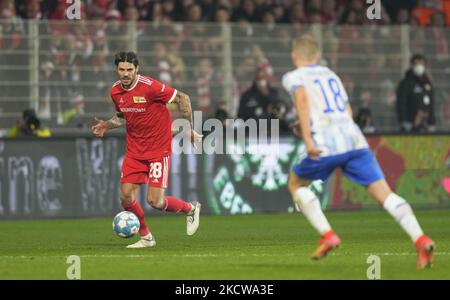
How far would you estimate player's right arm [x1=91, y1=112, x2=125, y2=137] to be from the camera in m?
14.7

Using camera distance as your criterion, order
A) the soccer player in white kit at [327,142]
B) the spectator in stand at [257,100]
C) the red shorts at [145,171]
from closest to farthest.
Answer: the soccer player in white kit at [327,142], the red shorts at [145,171], the spectator in stand at [257,100]

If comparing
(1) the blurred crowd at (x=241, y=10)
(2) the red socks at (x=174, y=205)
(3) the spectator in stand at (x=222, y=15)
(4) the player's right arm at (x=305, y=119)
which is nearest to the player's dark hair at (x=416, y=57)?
(1) the blurred crowd at (x=241, y=10)

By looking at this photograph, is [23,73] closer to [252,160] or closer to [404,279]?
[252,160]

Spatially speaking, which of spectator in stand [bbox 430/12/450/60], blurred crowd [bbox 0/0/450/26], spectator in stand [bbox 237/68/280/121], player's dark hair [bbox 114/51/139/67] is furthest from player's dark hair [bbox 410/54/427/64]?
player's dark hair [bbox 114/51/139/67]

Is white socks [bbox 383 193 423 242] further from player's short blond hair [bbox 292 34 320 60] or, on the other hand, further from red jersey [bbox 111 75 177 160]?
red jersey [bbox 111 75 177 160]

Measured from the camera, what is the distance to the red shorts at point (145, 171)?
48.3 feet

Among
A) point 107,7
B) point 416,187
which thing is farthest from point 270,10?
point 416,187

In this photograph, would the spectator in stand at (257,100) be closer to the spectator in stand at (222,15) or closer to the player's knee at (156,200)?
the spectator in stand at (222,15)

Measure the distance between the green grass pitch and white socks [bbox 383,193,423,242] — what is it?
356mm

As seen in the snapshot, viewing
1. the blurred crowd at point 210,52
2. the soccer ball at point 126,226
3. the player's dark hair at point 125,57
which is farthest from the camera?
the blurred crowd at point 210,52

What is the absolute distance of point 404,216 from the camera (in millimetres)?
11250

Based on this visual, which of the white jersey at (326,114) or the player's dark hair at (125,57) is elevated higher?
the player's dark hair at (125,57)

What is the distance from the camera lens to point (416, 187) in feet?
73.2

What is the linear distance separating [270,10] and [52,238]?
381 inches
